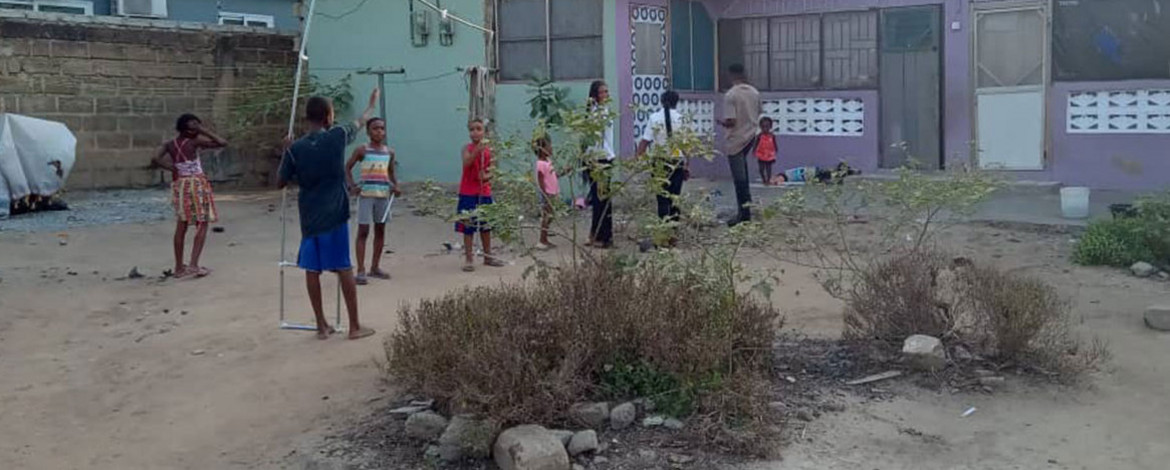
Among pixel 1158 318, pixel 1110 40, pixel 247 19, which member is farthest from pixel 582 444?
pixel 247 19

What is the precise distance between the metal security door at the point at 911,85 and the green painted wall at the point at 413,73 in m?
4.48

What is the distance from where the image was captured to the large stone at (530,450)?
4.46 m

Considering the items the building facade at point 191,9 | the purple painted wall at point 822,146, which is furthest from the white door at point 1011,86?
the building facade at point 191,9

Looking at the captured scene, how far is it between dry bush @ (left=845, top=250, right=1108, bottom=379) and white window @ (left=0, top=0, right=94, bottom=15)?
13936 millimetres

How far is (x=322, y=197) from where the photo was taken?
6.92 metres

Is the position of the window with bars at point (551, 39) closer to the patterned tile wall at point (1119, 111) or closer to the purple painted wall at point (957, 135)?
the purple painted wall at point (957, 135)

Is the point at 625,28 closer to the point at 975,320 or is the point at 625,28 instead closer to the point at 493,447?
the point at 975,320

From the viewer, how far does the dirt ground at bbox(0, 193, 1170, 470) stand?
4957 millimetres

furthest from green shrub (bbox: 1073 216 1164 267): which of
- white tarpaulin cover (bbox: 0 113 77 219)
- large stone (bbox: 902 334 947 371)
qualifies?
white tarpaulin cover (bbox: 0 113 77 219)

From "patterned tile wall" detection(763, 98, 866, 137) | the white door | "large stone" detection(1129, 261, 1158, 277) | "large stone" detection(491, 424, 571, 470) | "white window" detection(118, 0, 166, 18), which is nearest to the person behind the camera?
"large stone" detection(491, 424, 571, 470)

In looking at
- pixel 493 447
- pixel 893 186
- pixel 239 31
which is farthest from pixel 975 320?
pixel 239 31

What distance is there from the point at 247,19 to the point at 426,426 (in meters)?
16.6

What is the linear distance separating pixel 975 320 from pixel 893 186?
91 cm

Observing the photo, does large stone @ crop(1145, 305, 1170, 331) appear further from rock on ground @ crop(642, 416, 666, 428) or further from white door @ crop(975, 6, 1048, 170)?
white door @ crop(975, 6, 1048, 170)
